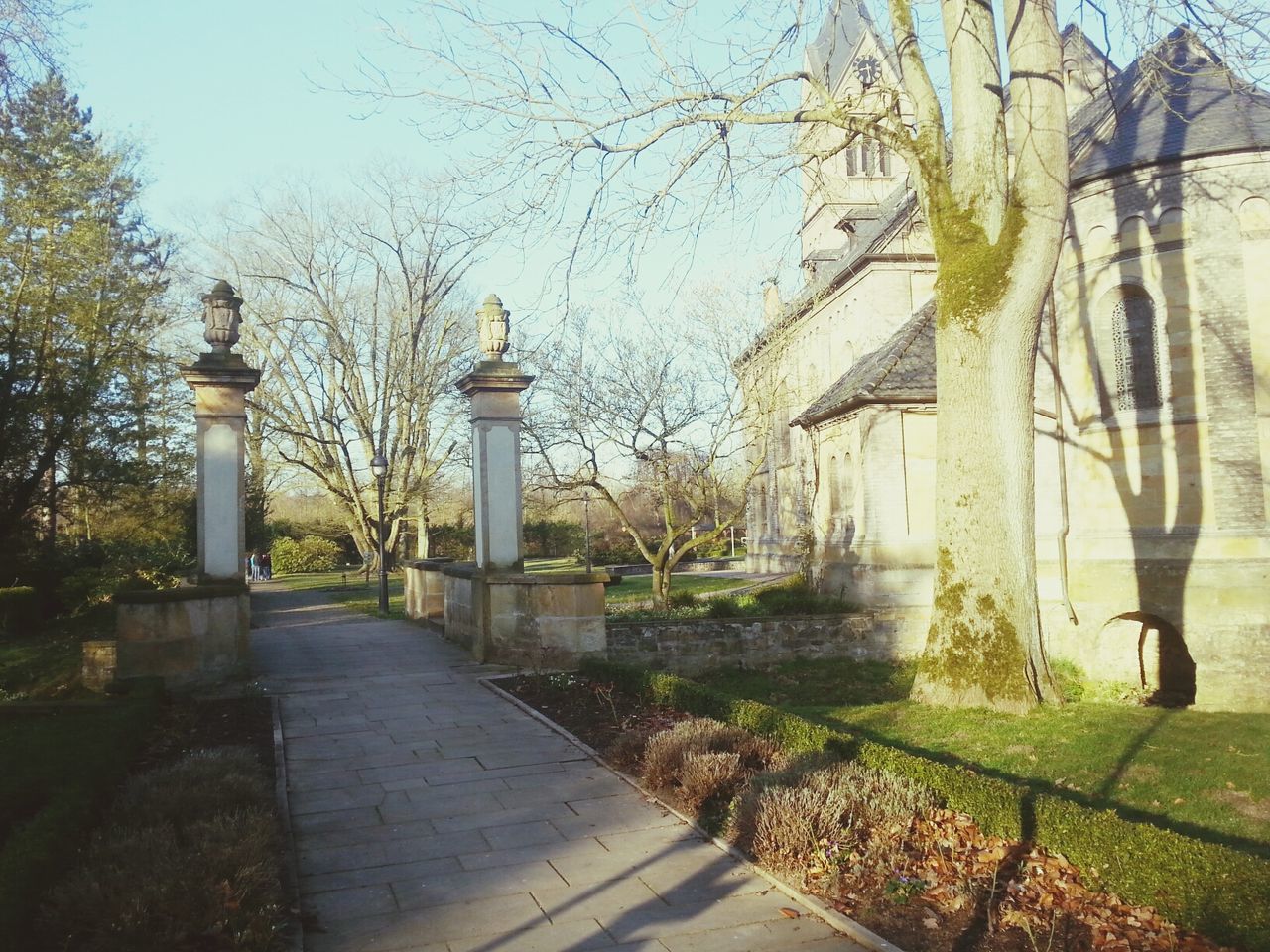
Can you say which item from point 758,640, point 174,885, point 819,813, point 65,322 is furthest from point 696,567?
point 174,885

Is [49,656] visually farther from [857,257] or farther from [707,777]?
[857,257]

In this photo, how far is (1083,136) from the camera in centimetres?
1803

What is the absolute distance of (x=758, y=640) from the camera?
56.5ft

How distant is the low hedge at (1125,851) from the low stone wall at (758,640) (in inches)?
365

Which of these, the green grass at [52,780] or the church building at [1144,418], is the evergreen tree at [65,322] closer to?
the green grass at [52,780]

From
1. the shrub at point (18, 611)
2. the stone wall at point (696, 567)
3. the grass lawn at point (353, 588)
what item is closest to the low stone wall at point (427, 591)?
the grass lawn at point (353, 588)

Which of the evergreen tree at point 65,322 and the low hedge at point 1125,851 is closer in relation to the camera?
the low hedge at point 1125,851

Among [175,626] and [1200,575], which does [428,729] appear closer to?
[175,626]

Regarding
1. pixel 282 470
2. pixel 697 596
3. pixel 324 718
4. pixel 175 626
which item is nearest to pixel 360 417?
pixel 282 470

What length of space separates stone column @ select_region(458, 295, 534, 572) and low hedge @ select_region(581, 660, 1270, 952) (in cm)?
704

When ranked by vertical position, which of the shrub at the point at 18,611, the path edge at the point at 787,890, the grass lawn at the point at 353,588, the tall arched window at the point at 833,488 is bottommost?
the path edge at the point at 787,890

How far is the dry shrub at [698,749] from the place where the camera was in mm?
7082

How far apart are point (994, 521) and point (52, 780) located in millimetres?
8414

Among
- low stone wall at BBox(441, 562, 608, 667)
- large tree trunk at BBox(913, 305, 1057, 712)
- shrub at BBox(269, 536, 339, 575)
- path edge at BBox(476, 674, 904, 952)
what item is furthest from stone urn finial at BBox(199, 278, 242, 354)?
shrub at BBox(269, 536, 339, 575)
